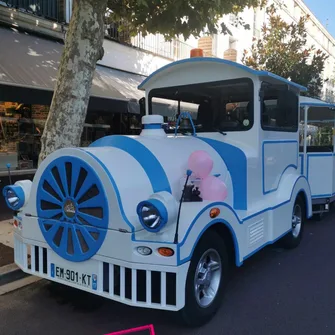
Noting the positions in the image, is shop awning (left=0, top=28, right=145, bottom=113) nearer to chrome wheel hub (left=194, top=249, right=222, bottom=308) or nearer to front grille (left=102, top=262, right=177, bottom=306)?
front grille (left=102, top=262, right=177, bottom=306)

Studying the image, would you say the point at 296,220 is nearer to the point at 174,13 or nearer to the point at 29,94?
the point at 174,13

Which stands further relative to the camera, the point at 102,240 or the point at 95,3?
the point at 95,3

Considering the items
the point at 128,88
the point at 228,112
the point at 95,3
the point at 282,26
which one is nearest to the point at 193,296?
the point at 228,112

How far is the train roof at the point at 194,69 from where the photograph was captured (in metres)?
4.19

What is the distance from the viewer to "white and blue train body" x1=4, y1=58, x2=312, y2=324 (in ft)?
9.17

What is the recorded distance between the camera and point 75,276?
309cm

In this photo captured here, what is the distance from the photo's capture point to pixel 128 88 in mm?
9430

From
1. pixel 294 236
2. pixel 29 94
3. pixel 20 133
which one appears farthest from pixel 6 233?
pixel 294 236

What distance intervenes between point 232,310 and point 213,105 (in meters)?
2.32

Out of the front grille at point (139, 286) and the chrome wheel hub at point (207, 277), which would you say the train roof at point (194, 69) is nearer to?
the chrome wheel hub at point (207, 277)

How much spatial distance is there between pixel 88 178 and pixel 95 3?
3035mm

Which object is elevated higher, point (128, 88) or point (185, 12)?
point (185, 12)

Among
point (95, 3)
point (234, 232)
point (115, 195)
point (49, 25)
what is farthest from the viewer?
point (49, 25)

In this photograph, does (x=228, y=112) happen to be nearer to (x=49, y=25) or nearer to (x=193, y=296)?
(x=193, y=296)
